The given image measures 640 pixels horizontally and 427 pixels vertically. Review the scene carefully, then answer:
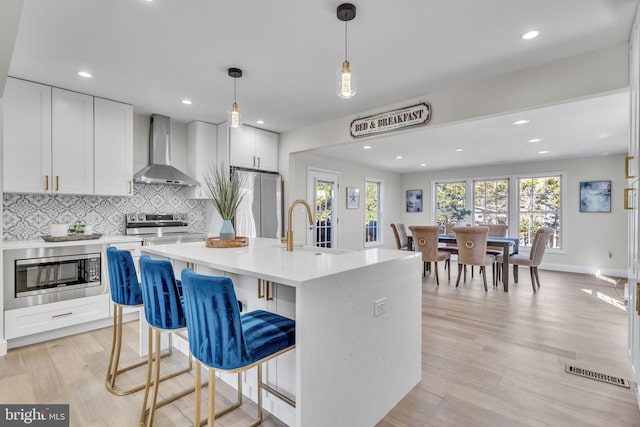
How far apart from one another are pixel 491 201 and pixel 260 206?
5.90 meters

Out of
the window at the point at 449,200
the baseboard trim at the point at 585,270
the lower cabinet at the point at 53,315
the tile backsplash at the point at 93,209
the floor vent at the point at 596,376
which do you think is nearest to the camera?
the floor vent at the point at 596,376

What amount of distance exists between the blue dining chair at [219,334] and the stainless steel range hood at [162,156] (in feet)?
10.2

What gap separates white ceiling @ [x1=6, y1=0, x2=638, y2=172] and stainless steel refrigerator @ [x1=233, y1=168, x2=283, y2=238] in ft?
3.47

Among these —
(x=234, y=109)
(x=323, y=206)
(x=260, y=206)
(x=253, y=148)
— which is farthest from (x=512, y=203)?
(x=234, y=109)

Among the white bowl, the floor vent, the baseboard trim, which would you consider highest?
the white bowl

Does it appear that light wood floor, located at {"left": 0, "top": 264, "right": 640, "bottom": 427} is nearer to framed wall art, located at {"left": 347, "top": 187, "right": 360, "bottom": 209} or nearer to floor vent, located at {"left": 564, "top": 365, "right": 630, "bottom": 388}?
floor vent, located at {"left": 564, "top": 365, "right": 630, "bottom": 388}

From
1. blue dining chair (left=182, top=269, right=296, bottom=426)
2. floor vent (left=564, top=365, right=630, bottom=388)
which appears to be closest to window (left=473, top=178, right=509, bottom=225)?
floor vent (left=564, top=365, right=630, bottom=388)

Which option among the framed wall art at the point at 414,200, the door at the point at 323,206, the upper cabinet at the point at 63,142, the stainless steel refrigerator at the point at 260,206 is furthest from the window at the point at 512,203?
the upper cabinet at the point at 63,142

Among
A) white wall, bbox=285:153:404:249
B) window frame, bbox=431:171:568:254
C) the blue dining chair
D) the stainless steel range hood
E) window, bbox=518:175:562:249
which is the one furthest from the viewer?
window, bbox=518:175:562:249

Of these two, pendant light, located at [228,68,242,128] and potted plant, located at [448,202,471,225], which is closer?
pendant light, located at [228,68,242,128]

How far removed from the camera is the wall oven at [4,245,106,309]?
2.82m

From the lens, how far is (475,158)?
262 inches

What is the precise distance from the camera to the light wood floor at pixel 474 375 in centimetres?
185

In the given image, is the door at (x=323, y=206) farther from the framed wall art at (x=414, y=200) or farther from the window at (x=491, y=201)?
the window at (x=491, y=201)
